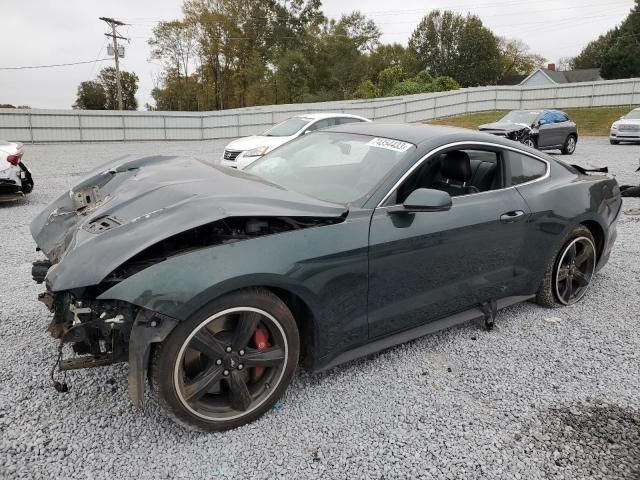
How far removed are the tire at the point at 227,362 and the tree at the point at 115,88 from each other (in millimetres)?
68523

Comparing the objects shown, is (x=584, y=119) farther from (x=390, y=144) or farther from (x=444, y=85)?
(x=390, y=144)

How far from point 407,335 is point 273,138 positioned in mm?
8320

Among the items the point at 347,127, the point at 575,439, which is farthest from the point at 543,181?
the point at 575,439

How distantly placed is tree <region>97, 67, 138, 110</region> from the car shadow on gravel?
69.2 meters

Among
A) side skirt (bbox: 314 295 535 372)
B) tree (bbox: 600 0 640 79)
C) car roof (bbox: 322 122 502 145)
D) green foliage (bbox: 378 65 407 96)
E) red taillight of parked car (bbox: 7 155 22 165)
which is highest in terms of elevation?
tree (bbox: 600 0 640 79)

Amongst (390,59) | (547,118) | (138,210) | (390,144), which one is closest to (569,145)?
(547,118)

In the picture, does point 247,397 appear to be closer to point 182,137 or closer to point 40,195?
point 40,195

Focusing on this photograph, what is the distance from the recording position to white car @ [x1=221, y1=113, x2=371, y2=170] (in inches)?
389

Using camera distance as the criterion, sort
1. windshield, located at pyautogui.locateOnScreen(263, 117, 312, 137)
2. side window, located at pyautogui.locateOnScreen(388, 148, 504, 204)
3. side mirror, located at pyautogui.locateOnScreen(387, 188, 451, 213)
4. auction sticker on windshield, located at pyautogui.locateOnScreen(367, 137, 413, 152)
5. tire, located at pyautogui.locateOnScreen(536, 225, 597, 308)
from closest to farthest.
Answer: side mirror, located at pyautogui.locateOnScreen(387, 188, 451, 213), auction sticker on windshield, located at pyautogui.locateOnScreen(367, 137, 413, 152), side window, located at pyautogui.locateOnScreen(388, 148, 504, 204), tire, located at pyautogui.locateOnScreen(536, 225, 597, 308), windshield, located at pyautogui.locateOnScreen(263, 117, 312, 137)

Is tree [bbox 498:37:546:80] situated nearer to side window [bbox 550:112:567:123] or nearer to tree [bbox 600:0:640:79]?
tree [bbox 600:0:640:79]

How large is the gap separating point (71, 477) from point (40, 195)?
8.04 metres

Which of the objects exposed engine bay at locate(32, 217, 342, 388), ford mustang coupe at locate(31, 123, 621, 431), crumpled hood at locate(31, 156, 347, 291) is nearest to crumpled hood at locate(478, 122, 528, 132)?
ford mustang coupe at locate(31, 123, 621, 431)

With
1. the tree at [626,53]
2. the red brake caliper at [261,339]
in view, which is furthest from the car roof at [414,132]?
the tree at [626,53]

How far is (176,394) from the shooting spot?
2.25 m
